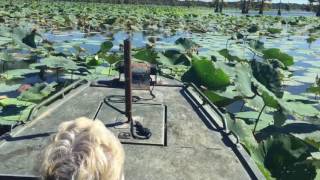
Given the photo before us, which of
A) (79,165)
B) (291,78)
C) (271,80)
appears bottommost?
(291,78)

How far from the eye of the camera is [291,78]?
959 centimetres

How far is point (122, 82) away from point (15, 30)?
3863 millimetres

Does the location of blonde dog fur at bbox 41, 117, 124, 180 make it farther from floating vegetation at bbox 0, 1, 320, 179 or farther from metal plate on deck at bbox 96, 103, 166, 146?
floating vegetation at bbox 0, 1, 320, 179

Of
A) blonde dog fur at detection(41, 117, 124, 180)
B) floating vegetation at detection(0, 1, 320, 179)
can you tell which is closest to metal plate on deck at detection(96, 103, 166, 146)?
floating vegetation at detection(0, 1, 320, 179)

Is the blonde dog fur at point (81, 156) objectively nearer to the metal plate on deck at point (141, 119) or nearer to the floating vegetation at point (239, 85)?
the metal plate on deck at point (141, 119)

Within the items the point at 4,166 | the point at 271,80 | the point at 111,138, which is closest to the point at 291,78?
the point at 271,80

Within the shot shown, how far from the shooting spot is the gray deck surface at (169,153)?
324 centimetres

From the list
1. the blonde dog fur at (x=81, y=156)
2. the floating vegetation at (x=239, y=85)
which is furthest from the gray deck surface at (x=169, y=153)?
the blonde dog fur at (x=81, y=156)

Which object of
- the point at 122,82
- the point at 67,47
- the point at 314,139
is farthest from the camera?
the point at 67,47

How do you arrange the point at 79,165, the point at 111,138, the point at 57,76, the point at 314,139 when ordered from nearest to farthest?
1. the point at 79,165
2. the point at 111,138
3. the point at 314,139
4. the point at 57,76

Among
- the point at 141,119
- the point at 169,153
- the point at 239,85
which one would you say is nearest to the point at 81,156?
the point at 169,153

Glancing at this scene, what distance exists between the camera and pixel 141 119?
4.30 meters

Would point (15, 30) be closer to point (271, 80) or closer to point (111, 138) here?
point (271, 80)

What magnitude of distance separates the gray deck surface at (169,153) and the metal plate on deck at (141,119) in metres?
0.07
